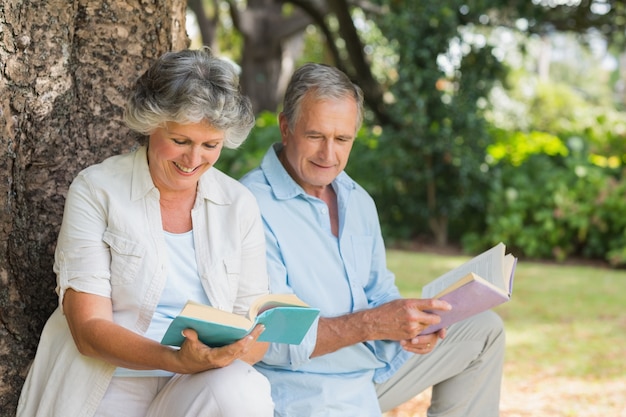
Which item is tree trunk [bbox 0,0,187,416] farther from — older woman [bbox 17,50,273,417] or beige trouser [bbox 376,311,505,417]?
beige trouser [bbox 376,311,505,417]

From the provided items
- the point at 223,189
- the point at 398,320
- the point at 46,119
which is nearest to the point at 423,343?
the point at 398,320

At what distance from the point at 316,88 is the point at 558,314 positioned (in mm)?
4507

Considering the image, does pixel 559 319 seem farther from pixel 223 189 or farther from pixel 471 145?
pixel 223 189

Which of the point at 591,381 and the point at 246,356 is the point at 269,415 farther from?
the point at 591,381

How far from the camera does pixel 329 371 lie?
2818 mm

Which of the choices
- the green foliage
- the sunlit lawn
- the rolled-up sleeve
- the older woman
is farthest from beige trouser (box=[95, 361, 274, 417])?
the green foliage

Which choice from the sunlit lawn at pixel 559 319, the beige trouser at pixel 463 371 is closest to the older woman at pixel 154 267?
the beige trouser at pixel 463 371

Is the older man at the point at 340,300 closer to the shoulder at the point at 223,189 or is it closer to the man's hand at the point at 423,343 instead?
the man's hand at the point at 423,343

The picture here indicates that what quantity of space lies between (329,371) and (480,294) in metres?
0.61

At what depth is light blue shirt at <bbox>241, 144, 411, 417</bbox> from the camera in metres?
2.73

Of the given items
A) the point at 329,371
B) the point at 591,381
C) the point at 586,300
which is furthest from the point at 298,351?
the point at 586,300

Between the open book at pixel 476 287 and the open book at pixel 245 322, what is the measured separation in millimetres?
516

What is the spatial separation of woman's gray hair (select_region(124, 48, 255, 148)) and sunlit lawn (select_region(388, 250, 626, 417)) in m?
2.90

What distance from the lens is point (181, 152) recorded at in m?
2.33
